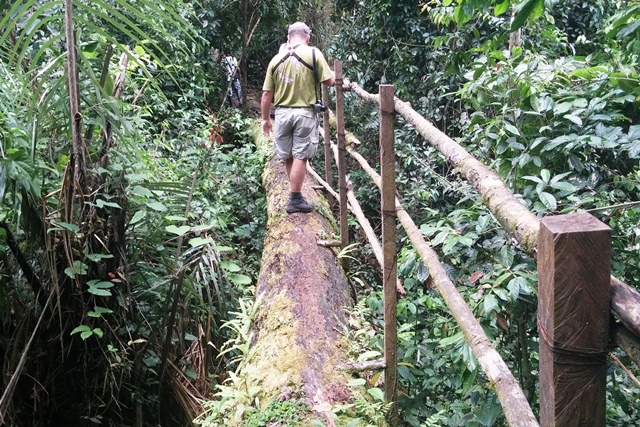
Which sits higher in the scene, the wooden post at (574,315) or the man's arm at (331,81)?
the man's arm at (331,81)

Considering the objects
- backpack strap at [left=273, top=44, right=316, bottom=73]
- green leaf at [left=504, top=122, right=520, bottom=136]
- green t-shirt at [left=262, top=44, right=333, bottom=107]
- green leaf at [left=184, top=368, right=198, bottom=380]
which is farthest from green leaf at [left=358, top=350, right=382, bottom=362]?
backpack strap at [left=273, top=44, right=316, bottom=73]

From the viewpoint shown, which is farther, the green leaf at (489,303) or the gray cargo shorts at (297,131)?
the gray cargo shorts at (297,131)

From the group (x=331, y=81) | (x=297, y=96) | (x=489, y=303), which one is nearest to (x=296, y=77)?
(x=297, y=96)

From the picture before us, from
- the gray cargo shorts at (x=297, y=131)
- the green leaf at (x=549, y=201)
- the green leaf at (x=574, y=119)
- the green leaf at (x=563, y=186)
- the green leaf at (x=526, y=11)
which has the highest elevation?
the green leaf at (x=526, y=11)

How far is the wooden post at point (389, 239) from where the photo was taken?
6.68ft

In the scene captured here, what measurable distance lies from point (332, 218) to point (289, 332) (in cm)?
190

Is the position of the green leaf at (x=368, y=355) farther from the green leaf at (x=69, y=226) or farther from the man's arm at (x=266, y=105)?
the man's arm at (x=266, y=105)

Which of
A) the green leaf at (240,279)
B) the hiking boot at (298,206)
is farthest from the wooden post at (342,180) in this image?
the green leaf at (240,279)

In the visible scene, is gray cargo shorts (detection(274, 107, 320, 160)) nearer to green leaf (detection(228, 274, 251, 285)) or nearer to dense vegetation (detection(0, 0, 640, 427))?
dense vegetation (detection(0, 0, 640, 427))

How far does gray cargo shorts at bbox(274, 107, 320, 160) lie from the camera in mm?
3834

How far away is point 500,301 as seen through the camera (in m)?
1.85

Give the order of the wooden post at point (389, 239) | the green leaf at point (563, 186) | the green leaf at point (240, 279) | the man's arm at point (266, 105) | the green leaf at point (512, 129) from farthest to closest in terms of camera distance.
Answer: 1. the man's arm at point (266, 105)
2. the green leaf at point (240, 279)
3. the green leaf at point (512, 129)
4. the wooden post at point (389, 239)
5. the green leaf at point (563, 186)

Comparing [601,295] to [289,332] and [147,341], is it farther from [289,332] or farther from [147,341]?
[147,341]

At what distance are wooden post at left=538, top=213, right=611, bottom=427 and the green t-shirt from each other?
10.3 ft
